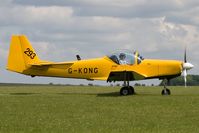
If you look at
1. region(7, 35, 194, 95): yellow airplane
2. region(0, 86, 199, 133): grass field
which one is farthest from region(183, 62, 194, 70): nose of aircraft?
region(0, 86, 199, 133): grass field

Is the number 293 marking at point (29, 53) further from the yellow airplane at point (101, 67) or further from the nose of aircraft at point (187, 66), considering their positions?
the nose of aircraft at point (187, 66)

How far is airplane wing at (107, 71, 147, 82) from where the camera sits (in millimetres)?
25266

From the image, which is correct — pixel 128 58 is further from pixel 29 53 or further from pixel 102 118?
pixel 102 118

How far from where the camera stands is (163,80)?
2589cm

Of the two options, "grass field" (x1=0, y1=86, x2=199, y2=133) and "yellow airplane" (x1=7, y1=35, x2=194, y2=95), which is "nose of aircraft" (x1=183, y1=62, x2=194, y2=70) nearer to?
"yellow airplane" (x1=7, y1=35, x2=194, y2=95)

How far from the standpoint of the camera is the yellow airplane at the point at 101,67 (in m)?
25.3

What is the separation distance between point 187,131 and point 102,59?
15577 millimetres

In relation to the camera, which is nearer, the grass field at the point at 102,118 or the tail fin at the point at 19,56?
the grass field at the point at 102,118

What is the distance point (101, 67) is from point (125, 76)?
1.40 meters

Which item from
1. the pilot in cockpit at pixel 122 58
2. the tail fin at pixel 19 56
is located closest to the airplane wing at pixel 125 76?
the pilot in cockpit at pixel 122 58

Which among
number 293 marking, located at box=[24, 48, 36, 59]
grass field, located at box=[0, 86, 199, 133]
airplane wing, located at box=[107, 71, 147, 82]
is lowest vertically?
grass field, located at box=[0, 86, 199, 133]

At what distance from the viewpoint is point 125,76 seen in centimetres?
2553

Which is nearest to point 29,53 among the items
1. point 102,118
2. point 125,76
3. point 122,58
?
point 122,58

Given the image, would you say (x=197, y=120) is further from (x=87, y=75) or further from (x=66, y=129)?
(x=87, y=75)
